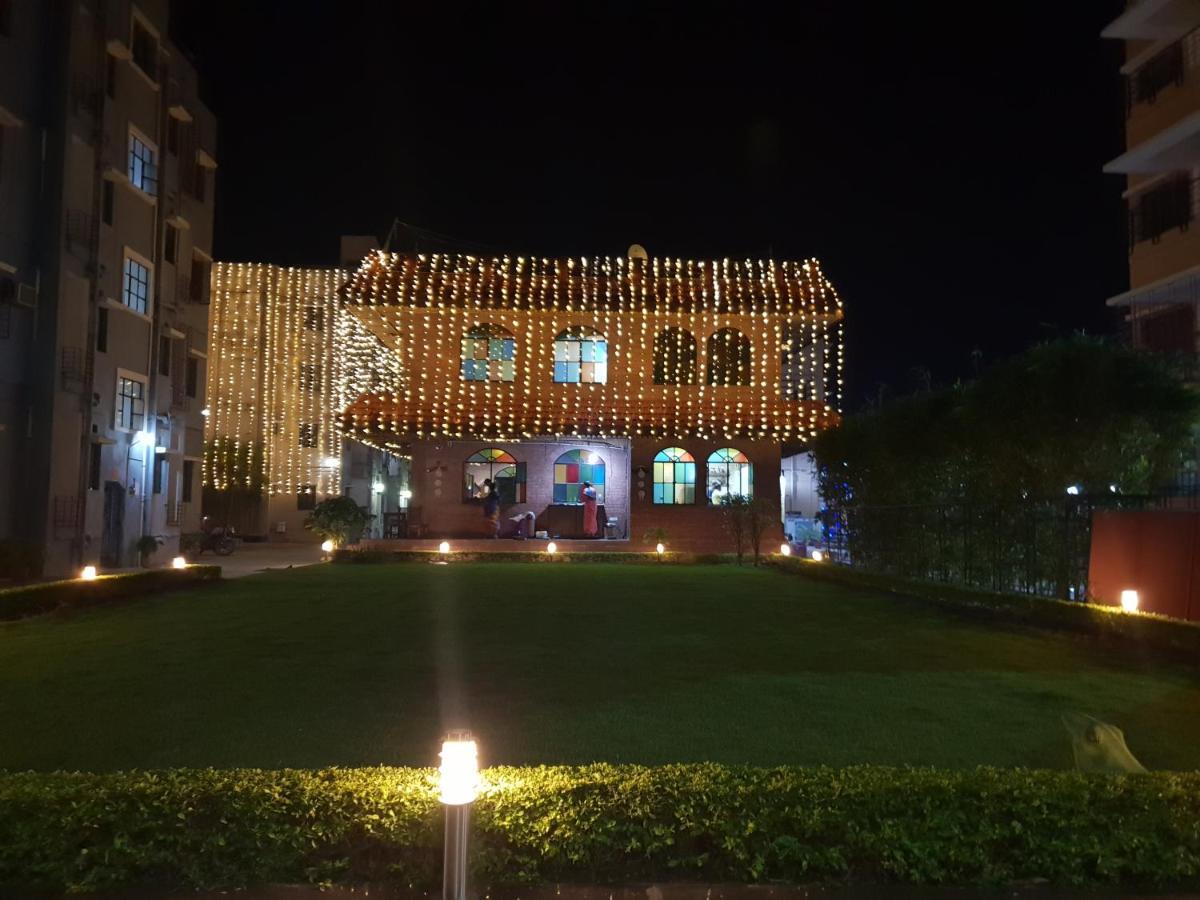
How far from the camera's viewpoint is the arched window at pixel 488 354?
27188mm

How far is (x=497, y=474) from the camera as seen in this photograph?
92.1ft

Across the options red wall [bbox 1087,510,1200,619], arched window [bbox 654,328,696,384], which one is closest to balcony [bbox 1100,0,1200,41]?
arched window [bbox 654,328,696,384]

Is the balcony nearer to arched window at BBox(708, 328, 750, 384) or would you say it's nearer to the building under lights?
the building under lights

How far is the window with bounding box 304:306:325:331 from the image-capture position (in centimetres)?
4259

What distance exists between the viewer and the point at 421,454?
90.3 ft

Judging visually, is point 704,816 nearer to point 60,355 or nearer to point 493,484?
point 60,355

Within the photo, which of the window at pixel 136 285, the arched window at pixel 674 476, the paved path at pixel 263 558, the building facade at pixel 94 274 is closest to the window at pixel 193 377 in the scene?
the building facade at pixel 94 274

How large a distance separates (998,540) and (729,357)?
14.0 metres

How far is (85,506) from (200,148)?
449 inches

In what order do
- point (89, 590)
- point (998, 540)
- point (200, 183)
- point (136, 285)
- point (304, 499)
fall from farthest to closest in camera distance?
point (304, 499), point (200, 183), point (136, 285), point (89, 590), point (998, 540)

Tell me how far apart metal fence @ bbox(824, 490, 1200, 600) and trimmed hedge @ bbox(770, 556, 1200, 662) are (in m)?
0.50

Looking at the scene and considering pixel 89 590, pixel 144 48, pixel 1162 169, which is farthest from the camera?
pixel 144 48

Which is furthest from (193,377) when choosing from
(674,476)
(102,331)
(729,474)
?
(729,474)

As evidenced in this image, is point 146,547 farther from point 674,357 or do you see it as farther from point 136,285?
point 674,357
